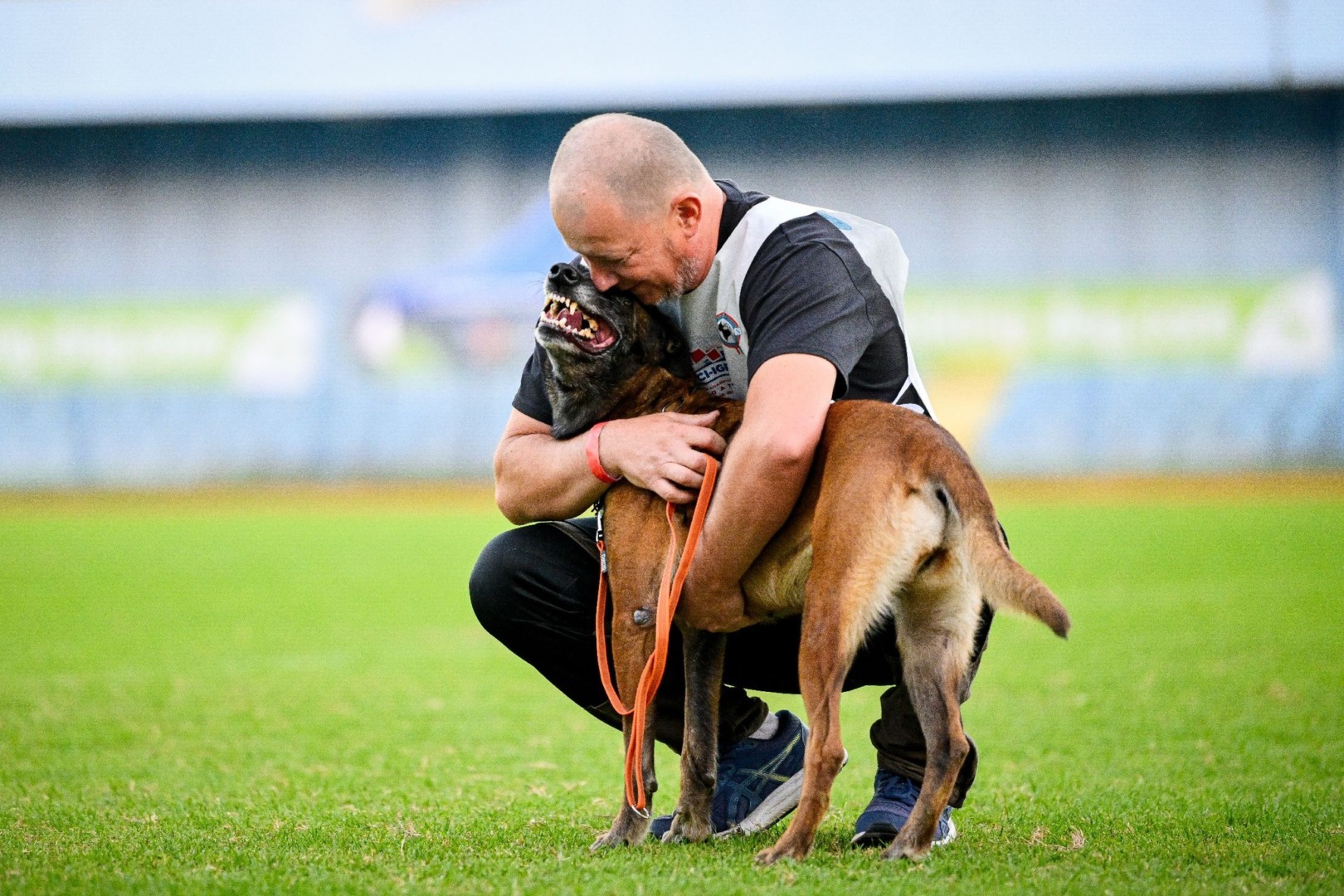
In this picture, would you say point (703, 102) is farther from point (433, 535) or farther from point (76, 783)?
point (76, 783)

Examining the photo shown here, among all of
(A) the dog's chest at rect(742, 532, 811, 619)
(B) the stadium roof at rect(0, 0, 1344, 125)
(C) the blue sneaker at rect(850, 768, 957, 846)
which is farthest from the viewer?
(B) the stadium roof at rect(0, 0, 1344, 125)

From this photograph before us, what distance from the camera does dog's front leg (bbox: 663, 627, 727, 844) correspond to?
300cm

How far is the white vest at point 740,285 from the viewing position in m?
2.89

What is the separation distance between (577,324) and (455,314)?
18.0 m

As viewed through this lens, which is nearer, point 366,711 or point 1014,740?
point 1014,740

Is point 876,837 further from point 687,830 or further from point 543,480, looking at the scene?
point 543,480

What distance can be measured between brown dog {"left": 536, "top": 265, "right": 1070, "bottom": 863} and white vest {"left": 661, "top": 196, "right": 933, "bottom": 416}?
8cm

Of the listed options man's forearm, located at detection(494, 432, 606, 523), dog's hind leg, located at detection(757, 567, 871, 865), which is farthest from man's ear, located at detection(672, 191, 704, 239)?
dog's hind leg, located at detection(757, 567, 871, 865)

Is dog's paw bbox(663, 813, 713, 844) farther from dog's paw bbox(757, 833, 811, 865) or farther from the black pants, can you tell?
dog's paw bbox(757, 833, 811, 865)

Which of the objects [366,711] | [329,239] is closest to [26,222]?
[329,239]

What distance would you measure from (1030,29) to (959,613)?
1937 cm

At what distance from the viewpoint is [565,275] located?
9.88 feet

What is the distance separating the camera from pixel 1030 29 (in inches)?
797

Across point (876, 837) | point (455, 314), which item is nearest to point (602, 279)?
point (876, 837)
